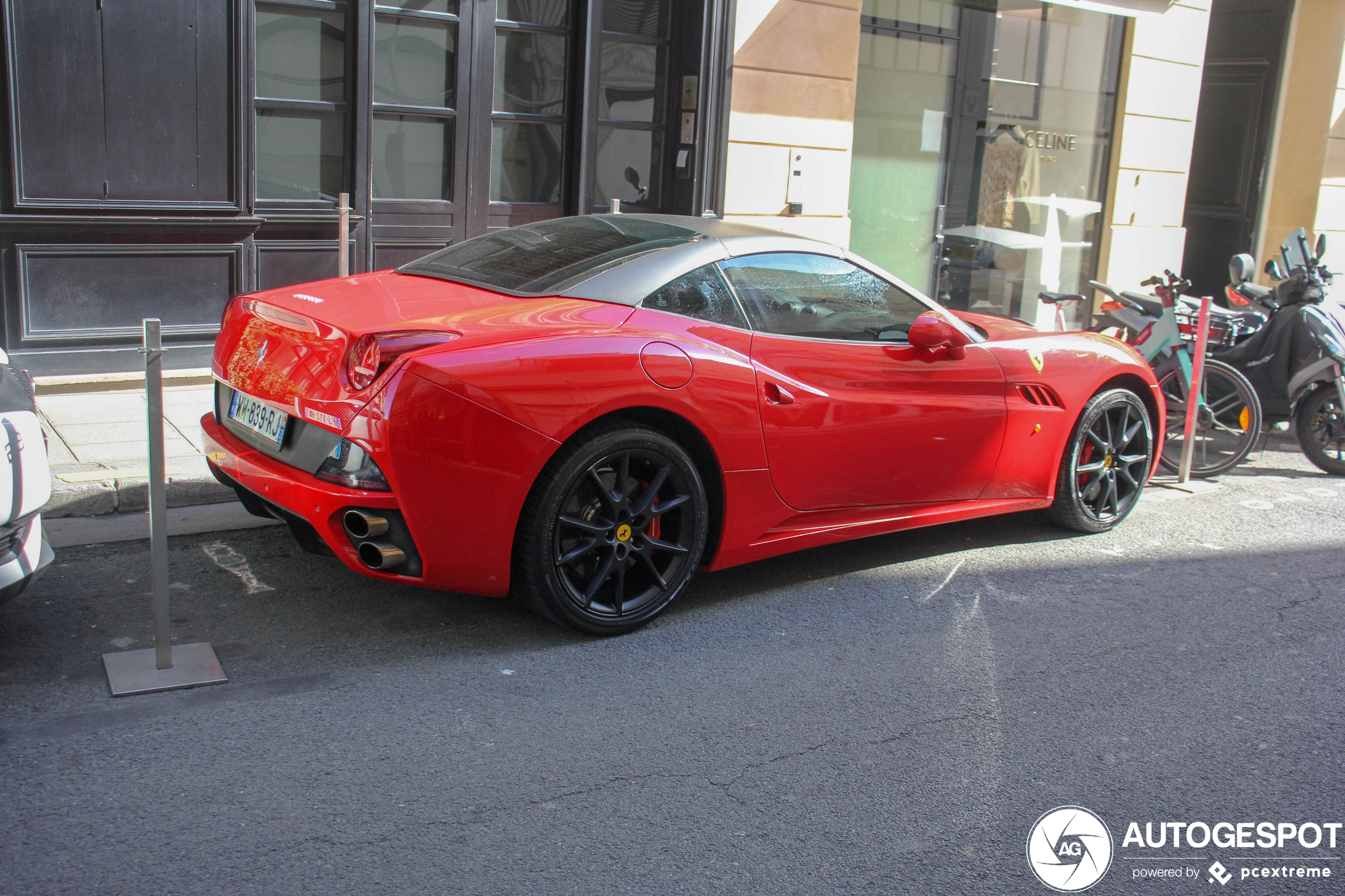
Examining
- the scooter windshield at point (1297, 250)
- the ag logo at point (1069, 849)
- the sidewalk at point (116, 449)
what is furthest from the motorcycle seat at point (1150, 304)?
the sidewalk at point (116, 449)

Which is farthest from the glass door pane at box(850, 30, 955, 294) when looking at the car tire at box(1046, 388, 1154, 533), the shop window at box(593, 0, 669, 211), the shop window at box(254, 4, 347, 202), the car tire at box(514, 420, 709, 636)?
the car tire at box(514, 420, 709, 636)

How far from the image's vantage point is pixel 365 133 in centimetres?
782

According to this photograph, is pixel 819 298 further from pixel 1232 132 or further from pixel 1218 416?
pixel 1232 132

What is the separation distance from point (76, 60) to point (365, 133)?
70.8 inches

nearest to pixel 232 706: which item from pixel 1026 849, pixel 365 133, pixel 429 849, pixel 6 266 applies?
pixel 429 849

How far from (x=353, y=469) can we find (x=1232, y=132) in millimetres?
13783

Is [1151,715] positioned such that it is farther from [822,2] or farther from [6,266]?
[822,2]

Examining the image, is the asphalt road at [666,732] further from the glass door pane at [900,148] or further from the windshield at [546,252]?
the glass door pane at [900,148]

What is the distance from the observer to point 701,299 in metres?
4.20

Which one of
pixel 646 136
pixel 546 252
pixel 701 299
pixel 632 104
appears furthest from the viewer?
pixel 646 136

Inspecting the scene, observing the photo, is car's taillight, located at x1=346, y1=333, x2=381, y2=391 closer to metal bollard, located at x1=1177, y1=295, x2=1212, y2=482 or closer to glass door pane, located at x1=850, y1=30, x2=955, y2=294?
metal bollard, located at x1=1177, y1=295, x2=1212, y2=482

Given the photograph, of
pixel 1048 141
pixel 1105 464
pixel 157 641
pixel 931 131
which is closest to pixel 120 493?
pixel 157 641

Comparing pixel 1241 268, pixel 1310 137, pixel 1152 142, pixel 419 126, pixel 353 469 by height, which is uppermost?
pixel 1310 137

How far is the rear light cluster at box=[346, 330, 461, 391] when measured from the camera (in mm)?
3510
